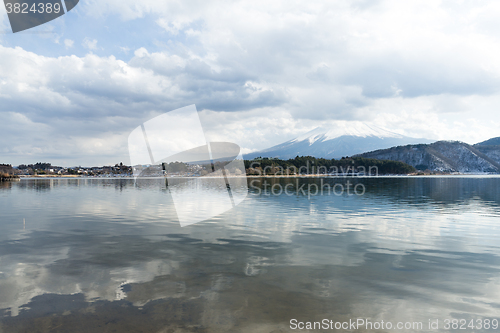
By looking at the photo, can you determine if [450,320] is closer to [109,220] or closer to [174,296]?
[174,296]

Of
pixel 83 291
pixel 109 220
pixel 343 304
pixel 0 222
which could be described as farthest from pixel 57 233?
pixel 343 304

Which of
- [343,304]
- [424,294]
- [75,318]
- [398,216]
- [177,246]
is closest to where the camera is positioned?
[75,318]

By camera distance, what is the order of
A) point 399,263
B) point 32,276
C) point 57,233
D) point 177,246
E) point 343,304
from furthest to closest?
point 57,233 < point 177,246 < point 399,263 < point 32,276 < point 343,304

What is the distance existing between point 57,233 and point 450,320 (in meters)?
25.0

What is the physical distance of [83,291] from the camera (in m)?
11.8

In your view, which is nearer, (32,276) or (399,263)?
(32,276)

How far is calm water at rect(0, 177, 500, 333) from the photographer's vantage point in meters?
9.95

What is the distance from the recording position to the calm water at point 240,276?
9.95 m

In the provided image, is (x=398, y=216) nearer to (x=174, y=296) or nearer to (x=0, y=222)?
(x=174, y=296)

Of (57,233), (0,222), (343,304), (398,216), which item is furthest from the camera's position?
(398,216)

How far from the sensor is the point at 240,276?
13.7 m

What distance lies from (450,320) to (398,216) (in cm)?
2405

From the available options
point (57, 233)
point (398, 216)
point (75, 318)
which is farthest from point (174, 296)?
point (398, 216)

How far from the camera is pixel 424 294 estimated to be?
11.8 m
